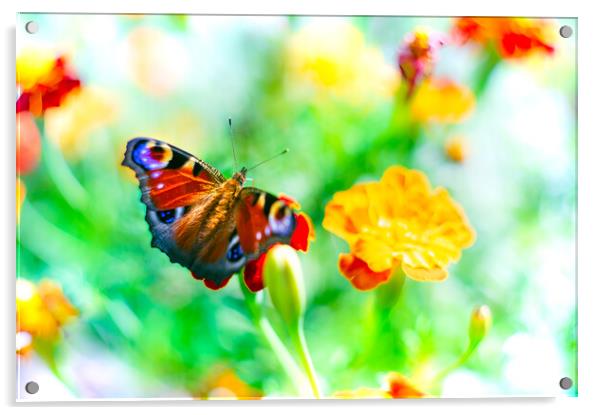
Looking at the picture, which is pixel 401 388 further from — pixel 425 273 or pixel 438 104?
pixel 438 104

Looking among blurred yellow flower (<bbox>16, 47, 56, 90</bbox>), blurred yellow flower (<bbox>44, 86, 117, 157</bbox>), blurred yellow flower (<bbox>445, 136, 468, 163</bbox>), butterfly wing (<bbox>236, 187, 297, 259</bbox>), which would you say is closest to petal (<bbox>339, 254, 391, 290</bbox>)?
butterfly wing (<bbox>236, 187, 297, 259</bbox>)

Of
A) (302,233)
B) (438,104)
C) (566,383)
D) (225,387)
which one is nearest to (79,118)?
(302,233)

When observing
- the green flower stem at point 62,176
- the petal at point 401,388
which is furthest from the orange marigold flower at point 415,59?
the green flower stem at point 62,176

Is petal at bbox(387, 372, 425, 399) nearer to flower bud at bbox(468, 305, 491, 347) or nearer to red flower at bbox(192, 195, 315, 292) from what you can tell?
flower bud at bbox(468, 305, 491, 347)

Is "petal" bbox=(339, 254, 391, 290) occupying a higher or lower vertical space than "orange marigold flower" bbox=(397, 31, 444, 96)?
lower

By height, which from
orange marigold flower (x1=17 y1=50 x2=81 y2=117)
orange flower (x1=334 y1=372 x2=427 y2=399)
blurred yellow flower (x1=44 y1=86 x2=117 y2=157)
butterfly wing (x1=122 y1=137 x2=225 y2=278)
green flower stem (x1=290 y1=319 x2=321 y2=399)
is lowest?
orange flower (x1=334 y1=372 x2=427 y2=399)

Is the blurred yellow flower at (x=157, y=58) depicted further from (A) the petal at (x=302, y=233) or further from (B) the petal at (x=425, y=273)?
(B) the petal at (x=425, y=273)
